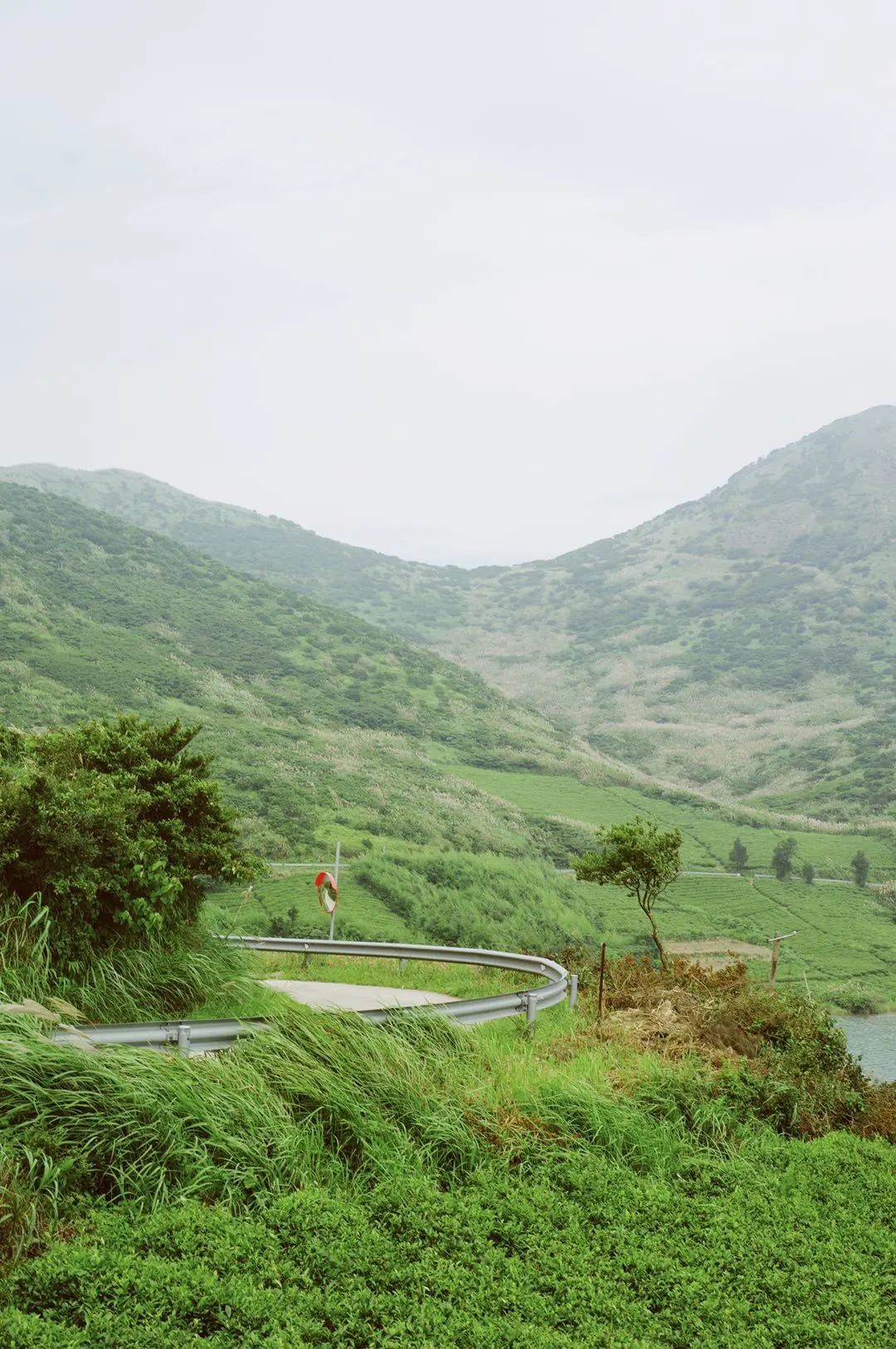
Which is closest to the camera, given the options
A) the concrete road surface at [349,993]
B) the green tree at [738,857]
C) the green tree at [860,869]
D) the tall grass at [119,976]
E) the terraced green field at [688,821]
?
the tall grass at [119,976]

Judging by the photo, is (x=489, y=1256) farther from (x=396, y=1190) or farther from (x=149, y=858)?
(x=149, y=858)

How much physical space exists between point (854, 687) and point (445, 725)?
55.3 meters

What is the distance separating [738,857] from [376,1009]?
44.2m

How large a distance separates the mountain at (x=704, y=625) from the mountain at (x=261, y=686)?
822 inches

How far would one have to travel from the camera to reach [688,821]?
57250mm

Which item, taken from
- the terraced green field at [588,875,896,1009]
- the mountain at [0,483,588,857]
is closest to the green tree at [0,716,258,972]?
the mountain at [0,483,588,857]

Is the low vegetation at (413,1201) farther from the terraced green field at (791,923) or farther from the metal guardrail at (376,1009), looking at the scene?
the terraced green field at (791,923)

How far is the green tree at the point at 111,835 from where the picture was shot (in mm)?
10117

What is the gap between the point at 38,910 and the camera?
9938mm

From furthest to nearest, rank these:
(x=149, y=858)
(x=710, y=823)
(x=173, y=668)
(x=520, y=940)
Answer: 1. (x=173, y=668)
2. (x=710, y=823)
3. (x=520, y=940)
4. (x=149, y=858)

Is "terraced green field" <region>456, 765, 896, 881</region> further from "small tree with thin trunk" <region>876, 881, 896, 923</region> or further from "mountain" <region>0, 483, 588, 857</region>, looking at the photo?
"mountain" <region>0, 483, 588, 857</region>

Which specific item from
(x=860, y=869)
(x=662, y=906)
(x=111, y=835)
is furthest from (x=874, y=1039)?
(x=111, y=835)

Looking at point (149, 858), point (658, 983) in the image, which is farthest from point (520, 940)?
point (149, 858)

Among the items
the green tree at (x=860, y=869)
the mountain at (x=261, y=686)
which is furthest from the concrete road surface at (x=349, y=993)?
the green tree at (x=860, y=869)
